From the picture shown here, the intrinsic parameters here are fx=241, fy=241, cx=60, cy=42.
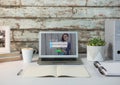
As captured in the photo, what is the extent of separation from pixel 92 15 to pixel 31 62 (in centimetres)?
65

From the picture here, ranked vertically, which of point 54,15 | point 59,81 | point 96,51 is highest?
point 54,15

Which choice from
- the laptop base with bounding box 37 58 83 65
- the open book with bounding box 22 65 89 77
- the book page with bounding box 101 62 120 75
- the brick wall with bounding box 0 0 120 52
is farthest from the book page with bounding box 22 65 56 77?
the brick wall with bounding box 0 0 120 52

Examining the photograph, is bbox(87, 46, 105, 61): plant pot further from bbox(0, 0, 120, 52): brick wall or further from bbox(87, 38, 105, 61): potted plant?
bbox(0, 0, 120, 52): brick wall

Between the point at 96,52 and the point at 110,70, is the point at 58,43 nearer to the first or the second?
the point at 96,52

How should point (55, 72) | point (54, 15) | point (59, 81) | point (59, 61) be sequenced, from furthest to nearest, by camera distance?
point (54, 15), point (59, 61), point (55, 72), point (59, 81)

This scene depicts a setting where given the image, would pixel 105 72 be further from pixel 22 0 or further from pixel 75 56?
pixel 22 0

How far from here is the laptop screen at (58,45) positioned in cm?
160

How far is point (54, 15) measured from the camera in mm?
1890

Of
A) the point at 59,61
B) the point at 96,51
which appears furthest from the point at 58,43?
the point at 96,51

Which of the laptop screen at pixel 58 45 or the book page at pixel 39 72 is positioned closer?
the book page at pixel 39 72

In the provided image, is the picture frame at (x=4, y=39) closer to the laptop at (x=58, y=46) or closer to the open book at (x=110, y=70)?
the laptop at (x=58, y=46)

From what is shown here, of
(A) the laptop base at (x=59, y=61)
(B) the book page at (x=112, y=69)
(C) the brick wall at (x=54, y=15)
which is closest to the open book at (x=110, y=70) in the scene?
(B) the book page at (x=112, y=69)

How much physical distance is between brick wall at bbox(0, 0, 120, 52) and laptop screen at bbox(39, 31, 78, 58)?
30 centimetres

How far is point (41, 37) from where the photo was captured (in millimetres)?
1605
